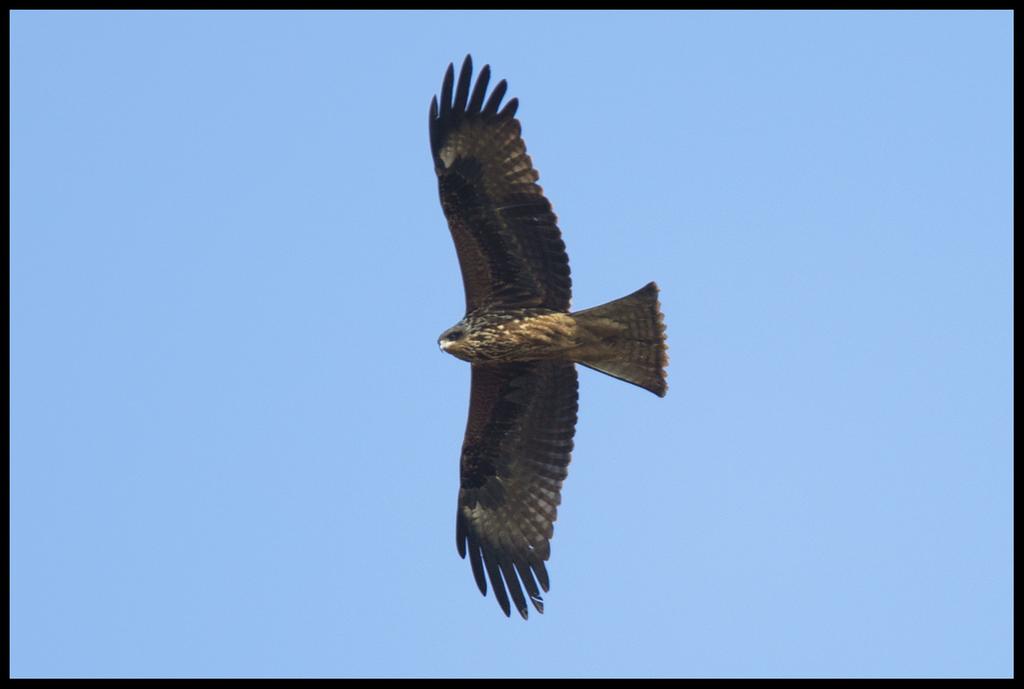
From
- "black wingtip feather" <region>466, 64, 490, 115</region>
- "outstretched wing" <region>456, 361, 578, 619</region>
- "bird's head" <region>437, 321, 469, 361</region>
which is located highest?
"black wingtip feather" <region>466, 64, 490, 115</region>

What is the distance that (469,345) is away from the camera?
564 inches

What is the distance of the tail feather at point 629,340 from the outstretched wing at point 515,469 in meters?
0.50

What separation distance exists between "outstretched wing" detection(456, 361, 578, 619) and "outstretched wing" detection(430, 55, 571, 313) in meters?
0.94

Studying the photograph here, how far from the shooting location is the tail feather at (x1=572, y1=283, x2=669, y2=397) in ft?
46.8

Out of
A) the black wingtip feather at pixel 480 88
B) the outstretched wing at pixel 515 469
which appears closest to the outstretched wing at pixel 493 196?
the black wingtip feather at pixel 480 88

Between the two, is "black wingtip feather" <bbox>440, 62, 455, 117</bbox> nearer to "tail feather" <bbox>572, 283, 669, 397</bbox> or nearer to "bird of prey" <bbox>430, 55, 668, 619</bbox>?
"bird of prey" <bbox>430, 55, 668, 619</bbox>

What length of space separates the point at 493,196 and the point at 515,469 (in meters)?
2.60

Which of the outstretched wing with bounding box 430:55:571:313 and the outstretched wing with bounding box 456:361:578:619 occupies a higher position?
the outstretched wing with bounding box 430:55:571:313

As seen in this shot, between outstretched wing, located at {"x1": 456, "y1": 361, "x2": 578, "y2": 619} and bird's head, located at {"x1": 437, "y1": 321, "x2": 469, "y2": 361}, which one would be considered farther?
outstretched wing, located at {"x1": 456, "y1": 361, "x2": 578, "y2": 619}

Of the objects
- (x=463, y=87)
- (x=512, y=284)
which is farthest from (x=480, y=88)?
(x=512, y=284)

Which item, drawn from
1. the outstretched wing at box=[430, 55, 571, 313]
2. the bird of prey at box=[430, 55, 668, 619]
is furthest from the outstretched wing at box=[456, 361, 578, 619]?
the outstretched wing at box=[430, 55, 571, 313]

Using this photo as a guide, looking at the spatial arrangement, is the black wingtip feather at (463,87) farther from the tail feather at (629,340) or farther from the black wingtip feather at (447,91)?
the tail feather at (629,340)

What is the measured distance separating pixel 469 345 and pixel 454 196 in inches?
48.2

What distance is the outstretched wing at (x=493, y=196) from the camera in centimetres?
1412
